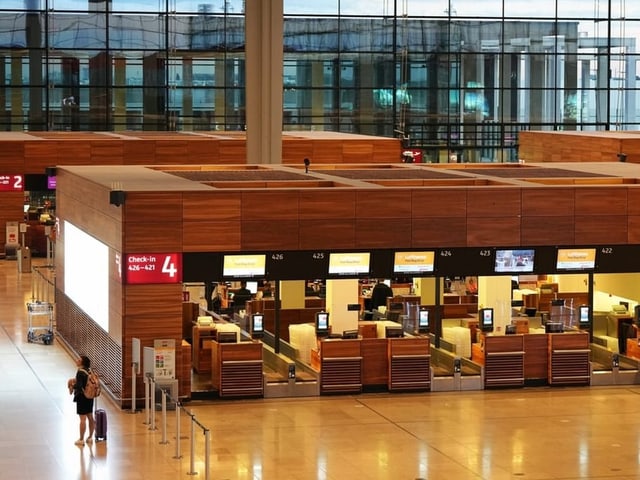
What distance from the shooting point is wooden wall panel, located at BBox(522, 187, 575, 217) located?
22297 mm

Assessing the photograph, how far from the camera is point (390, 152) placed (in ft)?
134

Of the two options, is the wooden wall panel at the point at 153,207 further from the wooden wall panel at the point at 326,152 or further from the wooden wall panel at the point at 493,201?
the wooden wall panel at the point at 326,152

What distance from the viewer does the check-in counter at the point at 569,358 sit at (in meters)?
22.8

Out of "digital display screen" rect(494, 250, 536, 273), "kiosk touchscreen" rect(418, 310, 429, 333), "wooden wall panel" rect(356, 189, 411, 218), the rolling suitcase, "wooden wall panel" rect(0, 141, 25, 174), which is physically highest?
"wooden wall panel" rect(0, 141, 25, 174)

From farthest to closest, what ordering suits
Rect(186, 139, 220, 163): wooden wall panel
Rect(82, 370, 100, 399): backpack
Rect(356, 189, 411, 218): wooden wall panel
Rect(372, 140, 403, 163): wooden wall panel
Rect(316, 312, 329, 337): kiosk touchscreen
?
Rect(372, 140, 403, 163): wooden wall panel
Rect(186, 139, 220, 163): wooden wall panel
Rect(316, 312, 329, 337): kiosk touchscreen
Rect(356, 189, 411, 218): wooden wall panel
Rect(82, 370, 100, 399): backpack

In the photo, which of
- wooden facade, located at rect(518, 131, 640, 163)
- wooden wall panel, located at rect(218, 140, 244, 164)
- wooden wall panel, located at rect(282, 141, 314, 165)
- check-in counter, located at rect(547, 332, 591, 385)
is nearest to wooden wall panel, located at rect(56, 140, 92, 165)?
wooden wall panel, located at rect(218, 140, 244, 164)

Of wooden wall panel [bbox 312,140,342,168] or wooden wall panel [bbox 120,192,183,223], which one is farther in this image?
wooden wall panel [bbox 312,140,342,168]

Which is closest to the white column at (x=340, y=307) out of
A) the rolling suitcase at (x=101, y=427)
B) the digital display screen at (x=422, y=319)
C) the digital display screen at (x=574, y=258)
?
the digital display screen at (x=422, y=319)

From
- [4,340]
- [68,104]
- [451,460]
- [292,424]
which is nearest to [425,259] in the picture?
[292,424]

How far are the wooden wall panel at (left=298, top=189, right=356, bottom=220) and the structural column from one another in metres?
6.03

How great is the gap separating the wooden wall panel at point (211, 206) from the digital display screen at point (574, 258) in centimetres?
506

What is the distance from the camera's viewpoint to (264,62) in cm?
2720

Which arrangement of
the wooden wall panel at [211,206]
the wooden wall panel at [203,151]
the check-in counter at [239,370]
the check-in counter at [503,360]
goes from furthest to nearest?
1. the wooden wall panel at [203,151]
2. the check-in counter at [503,360]
3. the check-in counter at [239,370]
4. the wooden wall panel at [211,206]

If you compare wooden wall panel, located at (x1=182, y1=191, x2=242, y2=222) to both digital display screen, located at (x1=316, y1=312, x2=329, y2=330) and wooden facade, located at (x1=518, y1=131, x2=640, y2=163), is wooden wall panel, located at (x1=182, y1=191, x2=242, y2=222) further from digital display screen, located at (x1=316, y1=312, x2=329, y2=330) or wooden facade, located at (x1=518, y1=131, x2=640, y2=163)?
wooden facade, located at (x1=518, y1=131, x2=640, y2=163)
